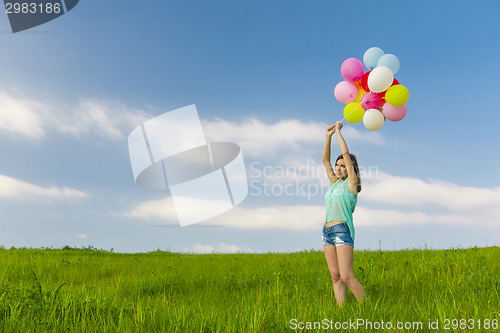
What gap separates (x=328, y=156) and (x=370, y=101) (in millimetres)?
1234

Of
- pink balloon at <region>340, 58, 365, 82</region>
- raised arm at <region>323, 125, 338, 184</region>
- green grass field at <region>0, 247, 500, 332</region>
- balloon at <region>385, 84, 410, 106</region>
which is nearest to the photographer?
green grass field at <region>0, 247, 500, 332</region>

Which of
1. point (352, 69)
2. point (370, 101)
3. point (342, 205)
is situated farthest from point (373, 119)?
point (342, 205)

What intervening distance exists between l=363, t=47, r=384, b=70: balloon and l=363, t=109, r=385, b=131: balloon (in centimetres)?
92

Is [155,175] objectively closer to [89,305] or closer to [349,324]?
[89,305]

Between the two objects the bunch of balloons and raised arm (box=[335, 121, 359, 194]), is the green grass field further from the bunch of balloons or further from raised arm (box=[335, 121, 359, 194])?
the bunch of balloons

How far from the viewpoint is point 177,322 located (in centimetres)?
418

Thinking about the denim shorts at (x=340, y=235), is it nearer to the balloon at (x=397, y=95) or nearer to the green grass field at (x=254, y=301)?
the green grass field at (x=254, y=301)

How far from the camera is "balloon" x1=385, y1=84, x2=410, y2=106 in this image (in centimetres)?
573

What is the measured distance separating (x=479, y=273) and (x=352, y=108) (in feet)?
12.8

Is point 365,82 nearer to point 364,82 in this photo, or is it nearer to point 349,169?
point 364,82

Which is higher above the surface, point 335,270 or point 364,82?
point 364,82

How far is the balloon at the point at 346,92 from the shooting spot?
6191mm

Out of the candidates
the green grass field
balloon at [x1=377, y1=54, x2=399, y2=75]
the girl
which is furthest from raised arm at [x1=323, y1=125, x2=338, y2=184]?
the green grass field

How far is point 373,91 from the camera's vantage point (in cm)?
582
